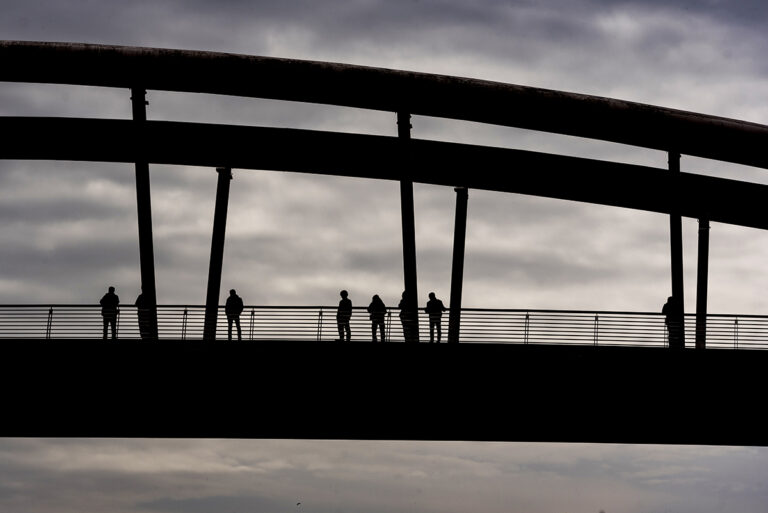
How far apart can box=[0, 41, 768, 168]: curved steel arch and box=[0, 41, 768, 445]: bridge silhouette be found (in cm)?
4

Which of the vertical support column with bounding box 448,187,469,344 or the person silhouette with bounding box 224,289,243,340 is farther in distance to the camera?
the vertical support column with bounding box 448,187,469,344

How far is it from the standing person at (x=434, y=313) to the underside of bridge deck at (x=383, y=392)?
52.0 inches

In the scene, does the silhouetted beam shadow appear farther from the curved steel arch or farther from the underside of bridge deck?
the underside of bridge deck

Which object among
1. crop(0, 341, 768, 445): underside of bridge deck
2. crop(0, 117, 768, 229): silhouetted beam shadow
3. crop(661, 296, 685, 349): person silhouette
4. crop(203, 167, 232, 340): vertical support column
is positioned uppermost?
crop(0, 117, 768, 229): silhouetted beam shadow

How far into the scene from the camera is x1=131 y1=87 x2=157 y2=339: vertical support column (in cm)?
2941

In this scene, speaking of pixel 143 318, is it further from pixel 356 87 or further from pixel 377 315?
pixel 356 87

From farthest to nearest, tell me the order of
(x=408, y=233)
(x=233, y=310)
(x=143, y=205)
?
(x=408, y=233), (x=143, y=205), (x=233, y=310)

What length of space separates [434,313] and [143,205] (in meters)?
8.73

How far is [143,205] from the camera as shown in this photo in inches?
1181

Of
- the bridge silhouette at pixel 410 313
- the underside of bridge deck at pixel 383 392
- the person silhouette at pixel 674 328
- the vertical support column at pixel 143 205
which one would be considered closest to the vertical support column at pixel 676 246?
the bridge silhouette at pixel 410 313

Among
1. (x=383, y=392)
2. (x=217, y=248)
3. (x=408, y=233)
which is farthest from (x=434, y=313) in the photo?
(x=217, y=248)

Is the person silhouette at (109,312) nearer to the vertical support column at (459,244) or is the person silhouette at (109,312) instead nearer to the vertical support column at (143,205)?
the vertical support column at (143,205)

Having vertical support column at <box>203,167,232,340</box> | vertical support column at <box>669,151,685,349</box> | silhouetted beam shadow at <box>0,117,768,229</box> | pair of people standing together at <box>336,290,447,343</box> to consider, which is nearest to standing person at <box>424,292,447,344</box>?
pair of people standing together at <box>336,290,447,343</box>

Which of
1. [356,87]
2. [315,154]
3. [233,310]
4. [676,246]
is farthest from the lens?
[676,246]
